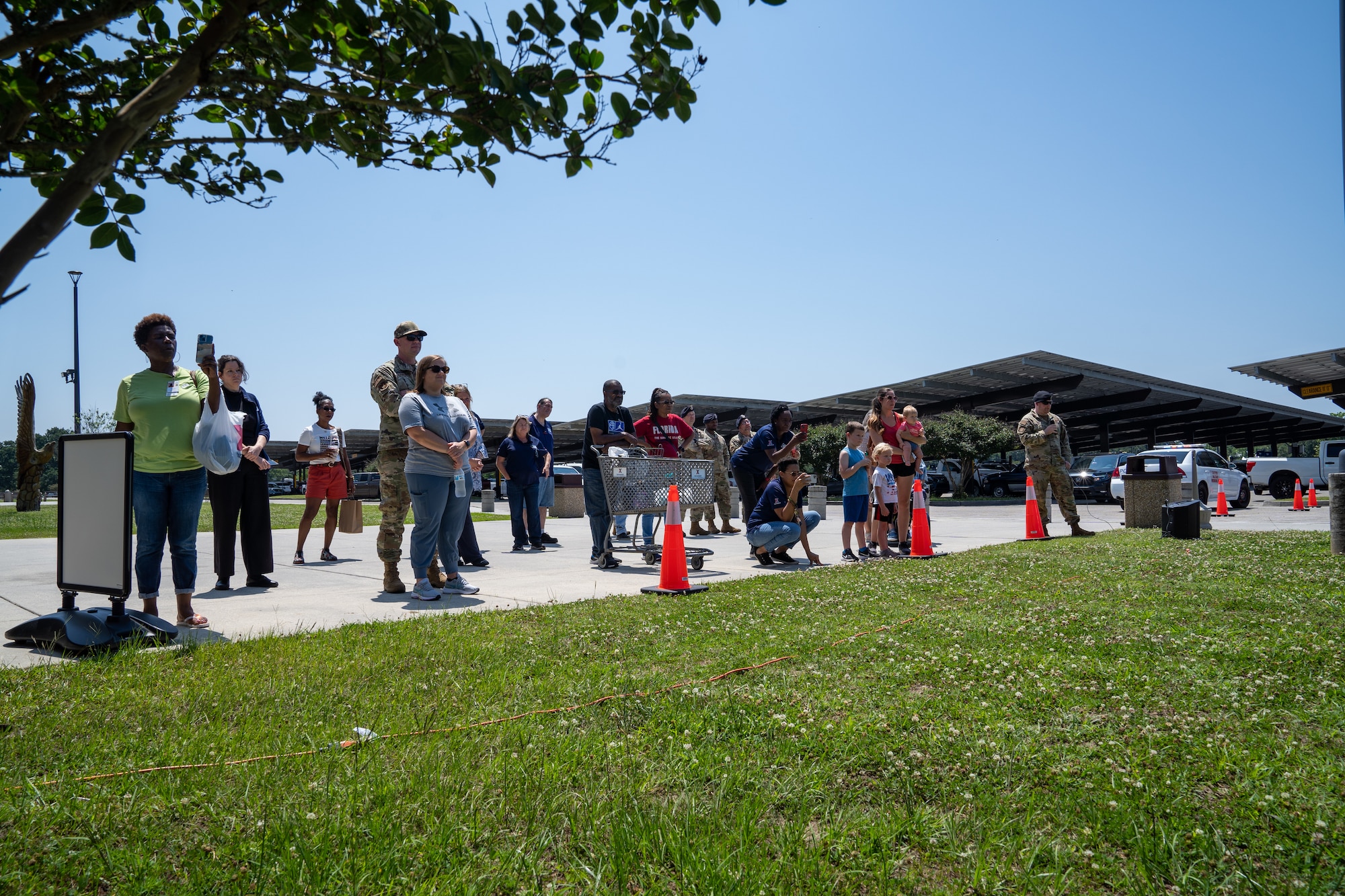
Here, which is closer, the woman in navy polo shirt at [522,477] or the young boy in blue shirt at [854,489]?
the young boy in blue shirt at [854,489]

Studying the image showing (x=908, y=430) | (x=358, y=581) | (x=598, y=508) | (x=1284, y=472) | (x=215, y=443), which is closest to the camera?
(x=215, y=443)

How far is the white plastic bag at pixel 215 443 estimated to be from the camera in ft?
18.0

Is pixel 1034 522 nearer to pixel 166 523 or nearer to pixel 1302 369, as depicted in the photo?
pixel 166 523

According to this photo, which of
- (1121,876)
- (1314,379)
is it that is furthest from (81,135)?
(1314,379)

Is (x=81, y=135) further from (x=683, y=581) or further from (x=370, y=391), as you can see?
(x=683, y=581)

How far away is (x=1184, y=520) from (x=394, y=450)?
1050 centimetres

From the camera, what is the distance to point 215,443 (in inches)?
217

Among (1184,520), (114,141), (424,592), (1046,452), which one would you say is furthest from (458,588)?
(1184,520)

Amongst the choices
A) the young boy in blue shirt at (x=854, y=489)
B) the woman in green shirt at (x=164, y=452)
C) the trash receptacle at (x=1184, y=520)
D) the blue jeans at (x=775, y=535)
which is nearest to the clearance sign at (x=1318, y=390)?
the trash receptacle at (x=1184, y=520)

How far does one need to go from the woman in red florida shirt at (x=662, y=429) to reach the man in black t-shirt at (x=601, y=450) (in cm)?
24

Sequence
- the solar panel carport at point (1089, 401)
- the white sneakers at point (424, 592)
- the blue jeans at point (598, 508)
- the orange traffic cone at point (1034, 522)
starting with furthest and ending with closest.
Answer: the solar panel carport at point (1089, 401)
the orange traffic cone at point (1034, 522)
the blue jeans at point (598, 508)
the white sneakers at point (424, 592)

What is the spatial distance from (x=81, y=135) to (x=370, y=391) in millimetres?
4553

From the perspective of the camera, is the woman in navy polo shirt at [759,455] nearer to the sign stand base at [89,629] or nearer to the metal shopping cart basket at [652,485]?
the metal shopping cart basket at [652,485]

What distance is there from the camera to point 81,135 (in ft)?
11.3
